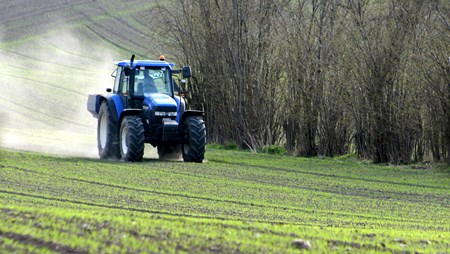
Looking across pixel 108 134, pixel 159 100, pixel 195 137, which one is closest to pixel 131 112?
pixel 159 100

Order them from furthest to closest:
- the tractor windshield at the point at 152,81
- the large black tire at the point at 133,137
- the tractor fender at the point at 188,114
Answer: the tractor windshield at the point at 152,81 < the tractor fender at the point at 188,114 < the large black tire at the point at 133,137

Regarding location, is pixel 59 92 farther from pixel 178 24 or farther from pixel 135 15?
pixel 135 15

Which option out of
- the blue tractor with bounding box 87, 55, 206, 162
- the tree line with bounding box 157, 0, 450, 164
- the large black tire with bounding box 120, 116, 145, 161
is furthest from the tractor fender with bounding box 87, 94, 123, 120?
the tree line with bounding box 157, 0, 450, 164

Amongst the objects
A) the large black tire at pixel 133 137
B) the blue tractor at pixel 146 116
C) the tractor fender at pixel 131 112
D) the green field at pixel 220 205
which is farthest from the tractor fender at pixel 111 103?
the green field at pixel 220 205

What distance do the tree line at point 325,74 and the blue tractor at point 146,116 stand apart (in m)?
6.09

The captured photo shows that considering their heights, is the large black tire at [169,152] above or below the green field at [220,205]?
above

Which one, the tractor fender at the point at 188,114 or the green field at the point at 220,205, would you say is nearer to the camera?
the green field at the point at 220,205

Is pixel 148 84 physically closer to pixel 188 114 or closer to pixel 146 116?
pixel 146 116

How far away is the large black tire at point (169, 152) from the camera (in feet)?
73.9

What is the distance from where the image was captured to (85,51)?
6172 centimetres

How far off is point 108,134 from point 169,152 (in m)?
1.94

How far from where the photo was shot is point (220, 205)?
43.3 ft

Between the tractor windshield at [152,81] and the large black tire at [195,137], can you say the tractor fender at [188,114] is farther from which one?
the tractor windshield at [152,81]

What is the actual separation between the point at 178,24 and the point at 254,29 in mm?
4973
